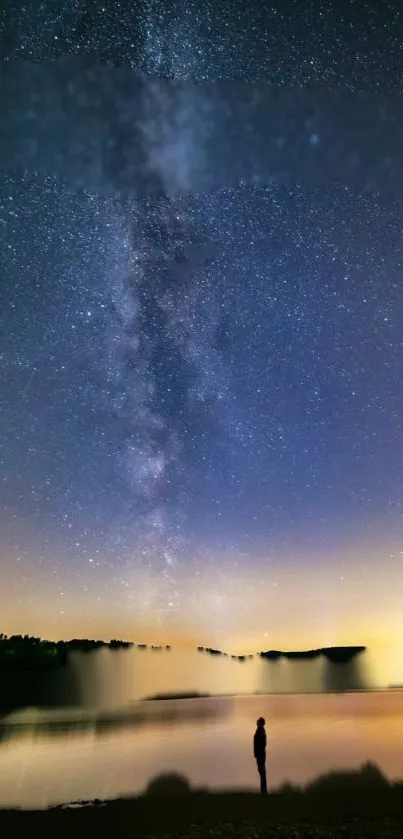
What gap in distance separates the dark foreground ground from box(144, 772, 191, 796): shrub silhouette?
1.00 m

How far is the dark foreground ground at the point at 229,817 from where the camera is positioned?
15391 mm

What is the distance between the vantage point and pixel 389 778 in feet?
84.7

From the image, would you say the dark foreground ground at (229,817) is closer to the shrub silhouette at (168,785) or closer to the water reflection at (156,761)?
the shrub silhouette at (168,785)

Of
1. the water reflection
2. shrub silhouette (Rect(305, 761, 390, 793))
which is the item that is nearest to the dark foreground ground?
shrub silhouette (Rect(305, 761, 390, 793))

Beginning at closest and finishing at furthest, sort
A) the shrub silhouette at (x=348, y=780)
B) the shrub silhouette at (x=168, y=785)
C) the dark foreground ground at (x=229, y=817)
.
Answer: the dark foreground ground at (x=229, y=817)
the shrub silhouette at (x=348, y=780)
the shrub silhouette at (x=168, y=785)

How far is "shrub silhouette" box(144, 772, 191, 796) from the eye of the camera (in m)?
23.4

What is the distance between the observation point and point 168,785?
25.3m

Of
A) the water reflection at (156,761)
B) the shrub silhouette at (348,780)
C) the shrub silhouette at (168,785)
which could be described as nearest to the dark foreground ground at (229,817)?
the shrub silhouette at (348,780)

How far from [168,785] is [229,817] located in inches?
337

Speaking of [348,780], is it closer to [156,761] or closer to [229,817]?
[229,817]

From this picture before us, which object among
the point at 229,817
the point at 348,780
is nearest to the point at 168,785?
the point at 348,780

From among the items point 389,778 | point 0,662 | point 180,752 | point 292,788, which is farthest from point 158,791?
point 0,662

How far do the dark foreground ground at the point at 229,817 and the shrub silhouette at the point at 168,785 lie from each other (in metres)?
1.00

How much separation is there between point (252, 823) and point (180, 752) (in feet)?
91.0
